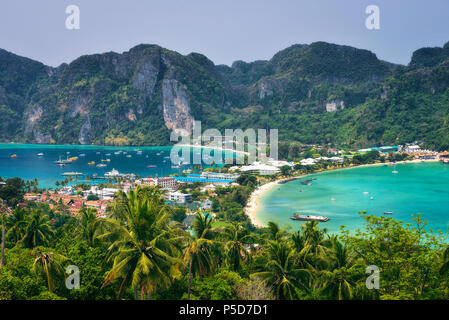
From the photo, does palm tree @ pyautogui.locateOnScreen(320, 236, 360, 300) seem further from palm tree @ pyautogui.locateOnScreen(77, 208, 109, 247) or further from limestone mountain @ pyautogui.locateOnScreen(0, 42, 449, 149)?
limestone mountain @ pyautogui.locateOnScreen(0, 42, 449, 149)

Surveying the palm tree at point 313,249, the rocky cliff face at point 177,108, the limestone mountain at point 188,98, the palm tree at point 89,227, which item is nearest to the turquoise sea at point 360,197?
the palm tree at point 313,249

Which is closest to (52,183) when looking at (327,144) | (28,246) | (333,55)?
Result: (28,246)

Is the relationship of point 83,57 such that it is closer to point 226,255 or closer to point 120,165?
point 120,165

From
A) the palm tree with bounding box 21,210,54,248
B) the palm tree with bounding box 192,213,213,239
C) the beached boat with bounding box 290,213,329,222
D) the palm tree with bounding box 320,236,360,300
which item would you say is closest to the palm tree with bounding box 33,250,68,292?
the palm tree with bounding box 192,213,213,239

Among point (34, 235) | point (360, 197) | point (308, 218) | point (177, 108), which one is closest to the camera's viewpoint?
point (34, 235)

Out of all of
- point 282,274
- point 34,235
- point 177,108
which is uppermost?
point 177,108

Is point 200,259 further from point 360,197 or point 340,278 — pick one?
point 360,197

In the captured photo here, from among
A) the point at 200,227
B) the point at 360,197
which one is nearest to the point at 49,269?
the point at 200,227
